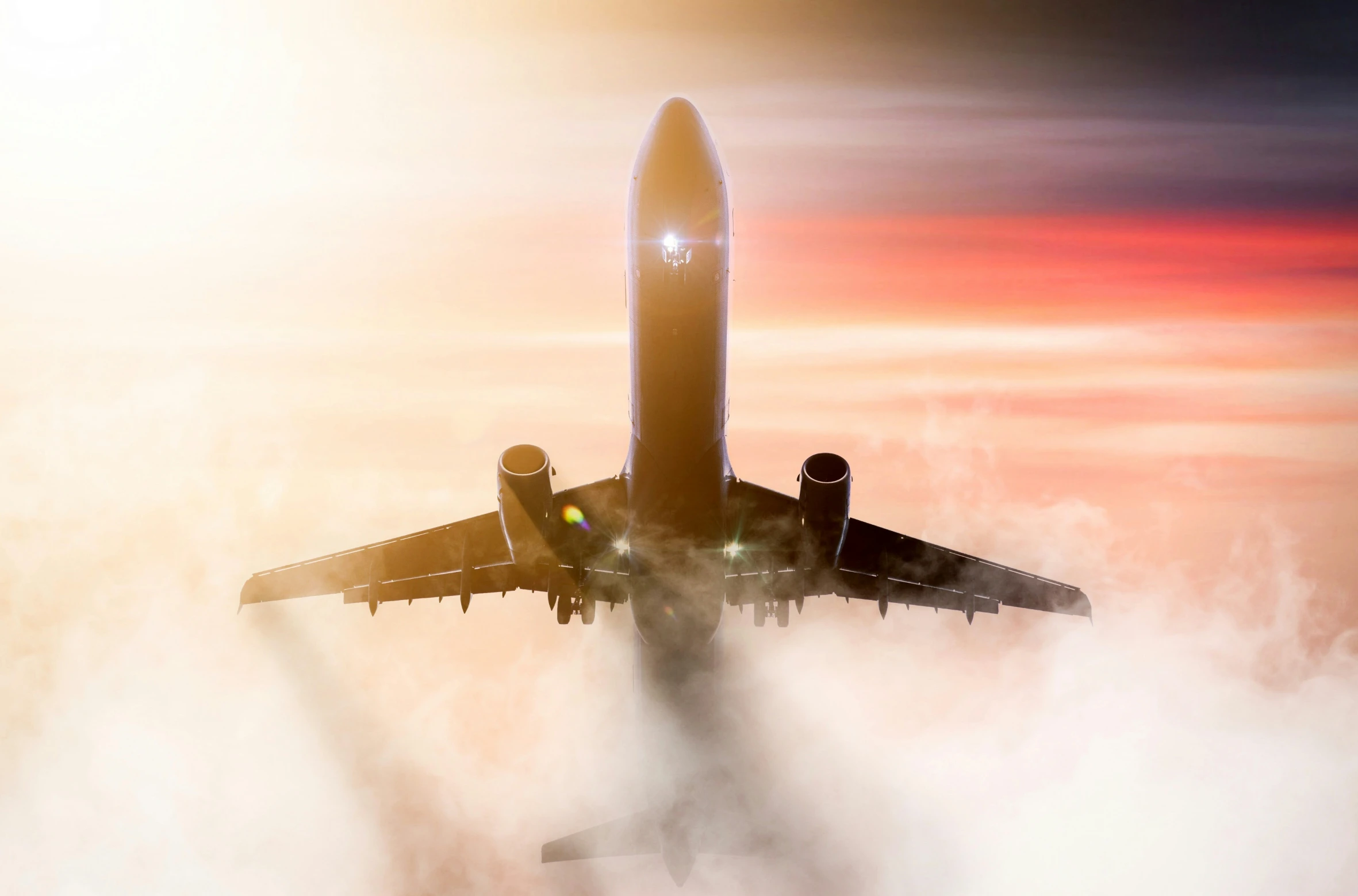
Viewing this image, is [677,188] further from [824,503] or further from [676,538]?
[676,538]

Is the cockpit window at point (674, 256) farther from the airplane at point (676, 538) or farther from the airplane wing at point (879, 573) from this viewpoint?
the airplane wing at point (879, 573)

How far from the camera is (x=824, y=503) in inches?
741

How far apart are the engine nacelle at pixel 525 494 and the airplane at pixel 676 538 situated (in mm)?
32

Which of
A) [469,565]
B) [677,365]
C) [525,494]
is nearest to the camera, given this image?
[677,365]

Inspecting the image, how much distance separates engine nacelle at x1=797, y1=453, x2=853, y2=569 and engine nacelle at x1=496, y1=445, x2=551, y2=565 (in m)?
5.38

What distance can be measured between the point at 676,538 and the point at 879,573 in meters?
6.90

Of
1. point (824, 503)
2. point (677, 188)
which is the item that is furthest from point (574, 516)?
point (677, 188)

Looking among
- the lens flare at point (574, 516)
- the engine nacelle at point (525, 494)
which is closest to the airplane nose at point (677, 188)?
the engine nacelle at point (525, 494)

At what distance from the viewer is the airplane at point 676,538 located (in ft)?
56.3


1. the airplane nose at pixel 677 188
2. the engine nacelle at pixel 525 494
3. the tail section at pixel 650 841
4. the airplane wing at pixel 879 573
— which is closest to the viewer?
the airplane nose at pixel 677 188

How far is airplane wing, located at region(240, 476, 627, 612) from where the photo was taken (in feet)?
70.2

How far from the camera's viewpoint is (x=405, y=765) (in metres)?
43.6

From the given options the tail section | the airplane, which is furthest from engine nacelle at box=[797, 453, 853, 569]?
the tail section

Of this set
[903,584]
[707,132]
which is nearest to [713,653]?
[903,584]
